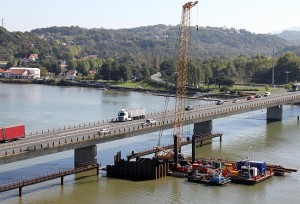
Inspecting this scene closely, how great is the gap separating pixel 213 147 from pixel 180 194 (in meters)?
15.8

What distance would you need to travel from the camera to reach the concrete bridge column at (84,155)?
124 ft

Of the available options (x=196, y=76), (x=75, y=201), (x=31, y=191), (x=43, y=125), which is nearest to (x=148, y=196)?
(x=75, y=201)

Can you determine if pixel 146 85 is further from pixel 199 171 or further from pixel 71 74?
pixel 199 171

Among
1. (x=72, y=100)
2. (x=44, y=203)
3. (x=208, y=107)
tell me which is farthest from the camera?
(x=72, y=100)

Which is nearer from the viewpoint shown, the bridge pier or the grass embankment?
the bridge pier

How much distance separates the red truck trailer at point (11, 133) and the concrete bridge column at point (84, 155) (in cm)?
378

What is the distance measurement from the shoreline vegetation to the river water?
73.8 ft

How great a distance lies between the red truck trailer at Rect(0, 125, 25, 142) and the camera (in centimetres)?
3619

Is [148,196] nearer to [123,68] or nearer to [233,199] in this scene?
[233,199]

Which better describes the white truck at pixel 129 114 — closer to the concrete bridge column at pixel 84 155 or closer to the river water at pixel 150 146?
the river water at pixel 150 146

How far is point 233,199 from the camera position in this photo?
108 ft

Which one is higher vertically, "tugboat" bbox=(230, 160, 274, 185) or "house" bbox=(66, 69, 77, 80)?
"house" bbox=(66, 69, 77, 80)

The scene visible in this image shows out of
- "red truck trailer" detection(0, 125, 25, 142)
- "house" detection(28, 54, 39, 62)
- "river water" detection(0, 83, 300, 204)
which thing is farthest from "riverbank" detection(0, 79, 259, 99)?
"red truck trailer" detection(0, 125, 25, 142)

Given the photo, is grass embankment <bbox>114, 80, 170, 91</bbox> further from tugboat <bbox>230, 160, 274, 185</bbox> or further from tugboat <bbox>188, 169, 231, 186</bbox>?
tugboat <bbox>188, 169, 231, 186</bbox>
